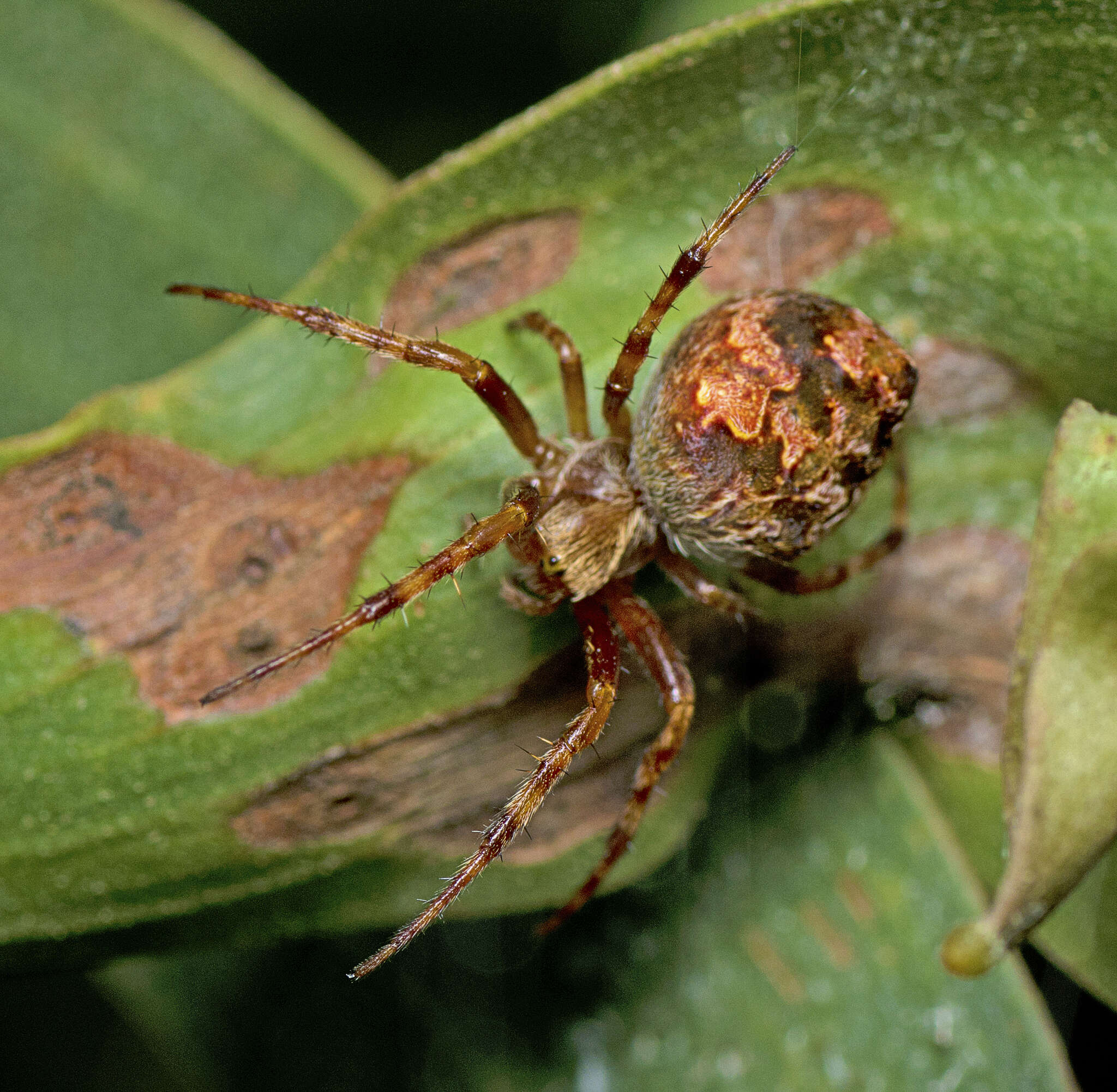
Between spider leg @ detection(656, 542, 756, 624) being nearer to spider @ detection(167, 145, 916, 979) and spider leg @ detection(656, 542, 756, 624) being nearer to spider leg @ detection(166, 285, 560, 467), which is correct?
spider @ detection(167, 145, 916, 979)

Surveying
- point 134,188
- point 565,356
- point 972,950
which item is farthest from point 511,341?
point 972,950

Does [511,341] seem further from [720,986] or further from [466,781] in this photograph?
[720,986]

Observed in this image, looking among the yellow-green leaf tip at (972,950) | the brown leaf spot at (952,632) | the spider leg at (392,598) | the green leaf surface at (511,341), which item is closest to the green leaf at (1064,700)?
the yellow-green leaf tip at (972,950)

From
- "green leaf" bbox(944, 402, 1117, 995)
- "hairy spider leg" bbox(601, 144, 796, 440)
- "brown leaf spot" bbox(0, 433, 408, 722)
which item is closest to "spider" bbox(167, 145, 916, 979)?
"hairy spider leg" bbox(601, 144, 796, 440)

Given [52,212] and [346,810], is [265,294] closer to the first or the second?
[52,212]

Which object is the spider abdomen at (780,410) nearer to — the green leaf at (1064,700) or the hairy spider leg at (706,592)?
the hairy spider leg at (706,592)

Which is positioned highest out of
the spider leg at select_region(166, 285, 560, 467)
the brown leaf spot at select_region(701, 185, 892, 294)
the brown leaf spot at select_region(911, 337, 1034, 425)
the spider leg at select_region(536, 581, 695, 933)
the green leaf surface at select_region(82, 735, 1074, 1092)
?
the spider leg at select_region(166, 285, 560, 467)
